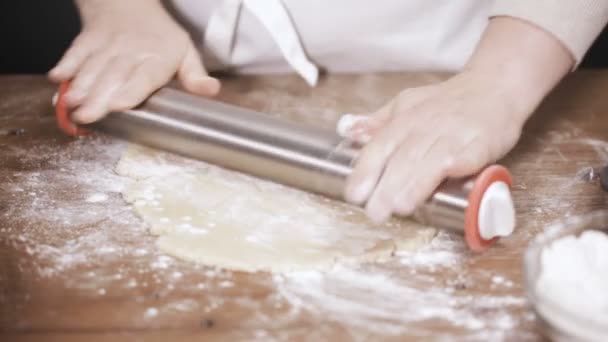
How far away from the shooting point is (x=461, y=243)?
959 mm

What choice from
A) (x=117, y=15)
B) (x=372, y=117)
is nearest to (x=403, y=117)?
(x=372, y=117)

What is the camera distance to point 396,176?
919 mm

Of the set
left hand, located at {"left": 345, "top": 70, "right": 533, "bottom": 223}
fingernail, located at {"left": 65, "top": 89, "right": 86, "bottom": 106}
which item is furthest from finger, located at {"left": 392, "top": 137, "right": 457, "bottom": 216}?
fingernail, located at {"left": 65, "top": 89, "right": 86, "bottom": 106}

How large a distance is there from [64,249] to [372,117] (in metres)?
0.44

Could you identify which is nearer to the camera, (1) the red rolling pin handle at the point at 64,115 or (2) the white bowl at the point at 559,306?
(2) the white bowl at the point at 559,306

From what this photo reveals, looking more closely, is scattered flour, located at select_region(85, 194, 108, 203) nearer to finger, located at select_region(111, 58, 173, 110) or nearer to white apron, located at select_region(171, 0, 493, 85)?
finger, located at select_region(111, 58, 173, 110)

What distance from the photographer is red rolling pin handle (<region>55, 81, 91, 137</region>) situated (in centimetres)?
123

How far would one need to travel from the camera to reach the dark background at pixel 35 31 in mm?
2025

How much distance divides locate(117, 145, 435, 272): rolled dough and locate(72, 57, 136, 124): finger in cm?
10

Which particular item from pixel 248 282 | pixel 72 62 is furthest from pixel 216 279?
pixel 72 62

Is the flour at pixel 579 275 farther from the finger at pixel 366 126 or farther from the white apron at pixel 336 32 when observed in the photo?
the white apron at pixel 336 32

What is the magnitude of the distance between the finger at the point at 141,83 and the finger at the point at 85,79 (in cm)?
6

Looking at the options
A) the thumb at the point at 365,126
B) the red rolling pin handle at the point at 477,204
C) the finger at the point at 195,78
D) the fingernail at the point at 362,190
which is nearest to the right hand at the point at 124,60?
the finger at the point at 195,78

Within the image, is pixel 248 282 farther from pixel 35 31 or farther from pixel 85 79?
pixel 35 31
